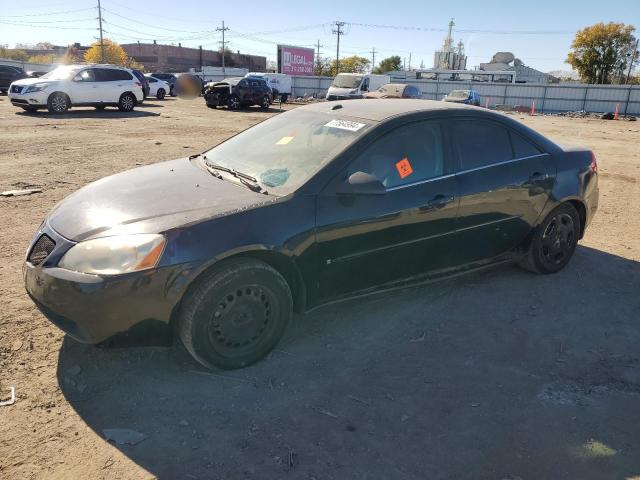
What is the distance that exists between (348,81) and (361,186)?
26.3 m

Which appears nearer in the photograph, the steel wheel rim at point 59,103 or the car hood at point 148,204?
the car hood at point 148,204

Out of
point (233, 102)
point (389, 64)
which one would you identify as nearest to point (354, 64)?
point (389, 64)

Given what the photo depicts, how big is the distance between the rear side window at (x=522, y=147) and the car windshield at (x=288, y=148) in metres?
1.50

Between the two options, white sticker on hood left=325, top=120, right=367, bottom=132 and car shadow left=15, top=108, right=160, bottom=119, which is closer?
white sticker on hood left=325, top=120, right=367, bottom=132

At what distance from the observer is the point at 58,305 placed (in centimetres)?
280

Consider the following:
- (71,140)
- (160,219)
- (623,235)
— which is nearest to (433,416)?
(160,219)

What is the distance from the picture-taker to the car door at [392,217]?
3297 millimetres

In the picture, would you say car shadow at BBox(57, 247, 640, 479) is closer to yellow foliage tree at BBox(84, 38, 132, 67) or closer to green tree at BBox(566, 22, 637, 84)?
green tree at BBox(566, 22, 637, 84)

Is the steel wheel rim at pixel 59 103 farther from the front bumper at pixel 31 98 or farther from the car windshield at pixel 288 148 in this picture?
the car windshield at pixel 288 148

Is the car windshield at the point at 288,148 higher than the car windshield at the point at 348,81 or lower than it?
lower

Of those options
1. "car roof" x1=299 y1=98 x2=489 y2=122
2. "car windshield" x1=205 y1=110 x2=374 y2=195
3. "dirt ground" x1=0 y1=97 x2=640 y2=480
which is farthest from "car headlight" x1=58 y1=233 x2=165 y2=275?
"car roof" x1=299 y1=98 x2=489 y2=122

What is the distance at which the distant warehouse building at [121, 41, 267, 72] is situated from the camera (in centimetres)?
9281

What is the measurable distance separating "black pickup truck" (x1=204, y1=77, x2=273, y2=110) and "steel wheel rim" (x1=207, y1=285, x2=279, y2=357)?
2266 cm

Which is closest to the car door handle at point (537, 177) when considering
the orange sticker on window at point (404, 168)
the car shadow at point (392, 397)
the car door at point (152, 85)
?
the car shadow at point (392, 397)
